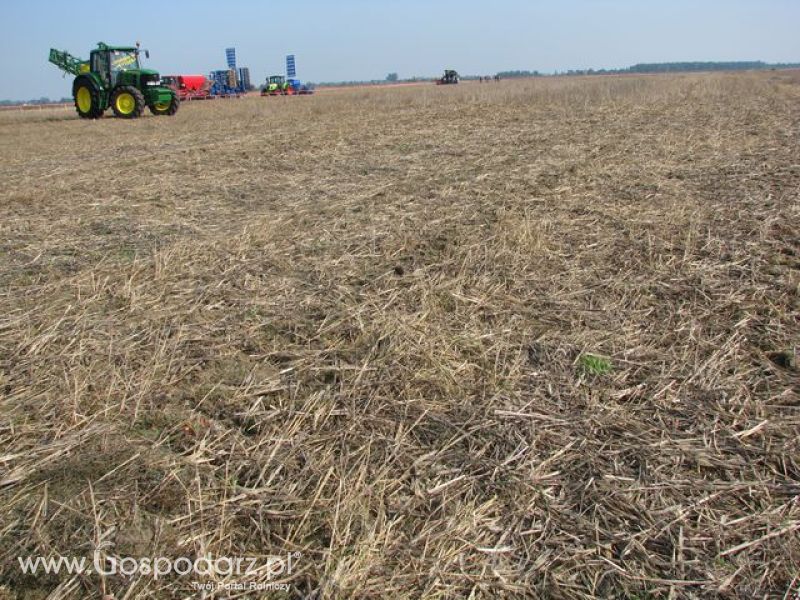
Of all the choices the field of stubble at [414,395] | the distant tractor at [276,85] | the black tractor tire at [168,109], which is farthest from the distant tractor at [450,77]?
the field of stubble at [414,395]

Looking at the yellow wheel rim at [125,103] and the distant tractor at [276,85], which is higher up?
the distant tractor at [276,85]

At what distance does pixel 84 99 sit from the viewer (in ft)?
65.3

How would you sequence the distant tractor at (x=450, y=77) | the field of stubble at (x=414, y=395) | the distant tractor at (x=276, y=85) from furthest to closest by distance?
the distant tractor at (x=450, y=77)
the distant tractor at (x=276, y=85)
the field of stubble at (x=414, y=395)

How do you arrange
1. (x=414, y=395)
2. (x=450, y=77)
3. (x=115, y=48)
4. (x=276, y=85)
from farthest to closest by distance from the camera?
(x=450, y=77), (x=276, y=85), (x=115, y=48), (x=414, y=395)

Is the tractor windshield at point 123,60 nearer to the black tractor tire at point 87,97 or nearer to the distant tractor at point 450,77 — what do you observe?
the black tractor tire at point 87,97

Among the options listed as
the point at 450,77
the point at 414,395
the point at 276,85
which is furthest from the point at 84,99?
the point at 450,77

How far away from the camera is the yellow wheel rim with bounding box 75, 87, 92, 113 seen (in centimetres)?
1967

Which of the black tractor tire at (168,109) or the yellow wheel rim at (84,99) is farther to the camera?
the black tractor tire at (168,109)

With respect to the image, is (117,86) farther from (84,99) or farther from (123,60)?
(84,99)

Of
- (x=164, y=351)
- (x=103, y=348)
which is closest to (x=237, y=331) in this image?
(x=164, y=351)

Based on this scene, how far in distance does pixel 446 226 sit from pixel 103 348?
3.20 m

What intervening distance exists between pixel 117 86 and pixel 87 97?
158 cm

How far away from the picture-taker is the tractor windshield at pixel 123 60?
1884 centimetres

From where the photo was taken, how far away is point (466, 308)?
3461 mm
